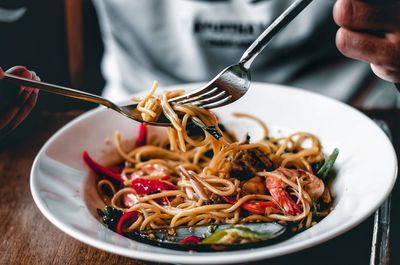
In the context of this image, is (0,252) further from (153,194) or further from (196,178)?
(196,178)

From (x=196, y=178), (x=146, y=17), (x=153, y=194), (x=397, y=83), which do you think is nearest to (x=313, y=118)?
(x=397, y=83)

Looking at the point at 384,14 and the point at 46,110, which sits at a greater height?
the point at 384,14

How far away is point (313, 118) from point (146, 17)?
1226 millimetres

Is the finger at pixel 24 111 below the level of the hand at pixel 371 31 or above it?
below

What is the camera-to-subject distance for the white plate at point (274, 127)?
4.57ft

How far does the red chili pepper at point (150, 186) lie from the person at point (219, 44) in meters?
1.15

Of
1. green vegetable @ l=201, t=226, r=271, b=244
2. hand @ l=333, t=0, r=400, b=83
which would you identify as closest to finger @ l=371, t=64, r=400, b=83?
hand @ l=333, t=0, r=400, b=83

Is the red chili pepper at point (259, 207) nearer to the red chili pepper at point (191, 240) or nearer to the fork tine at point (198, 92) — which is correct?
→ the red chili pepper at point (191, 240)

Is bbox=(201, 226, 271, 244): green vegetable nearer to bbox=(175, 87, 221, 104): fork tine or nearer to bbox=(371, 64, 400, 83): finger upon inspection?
bbox=(175, 87, 221, 104): fork tine

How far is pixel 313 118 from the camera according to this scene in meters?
2.19

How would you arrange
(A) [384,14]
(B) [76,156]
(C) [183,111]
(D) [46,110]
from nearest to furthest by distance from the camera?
1. (A) [384,14]
2. (C) [183,111]
3. (B) [76,156]
4. (D) [46,110]

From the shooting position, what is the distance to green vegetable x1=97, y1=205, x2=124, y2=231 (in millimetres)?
1712

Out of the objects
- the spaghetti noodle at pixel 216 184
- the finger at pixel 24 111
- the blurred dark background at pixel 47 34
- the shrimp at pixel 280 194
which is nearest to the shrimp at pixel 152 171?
the spaghetti noodle at pixel 216 184

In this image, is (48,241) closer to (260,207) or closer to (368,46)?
(260,207)
